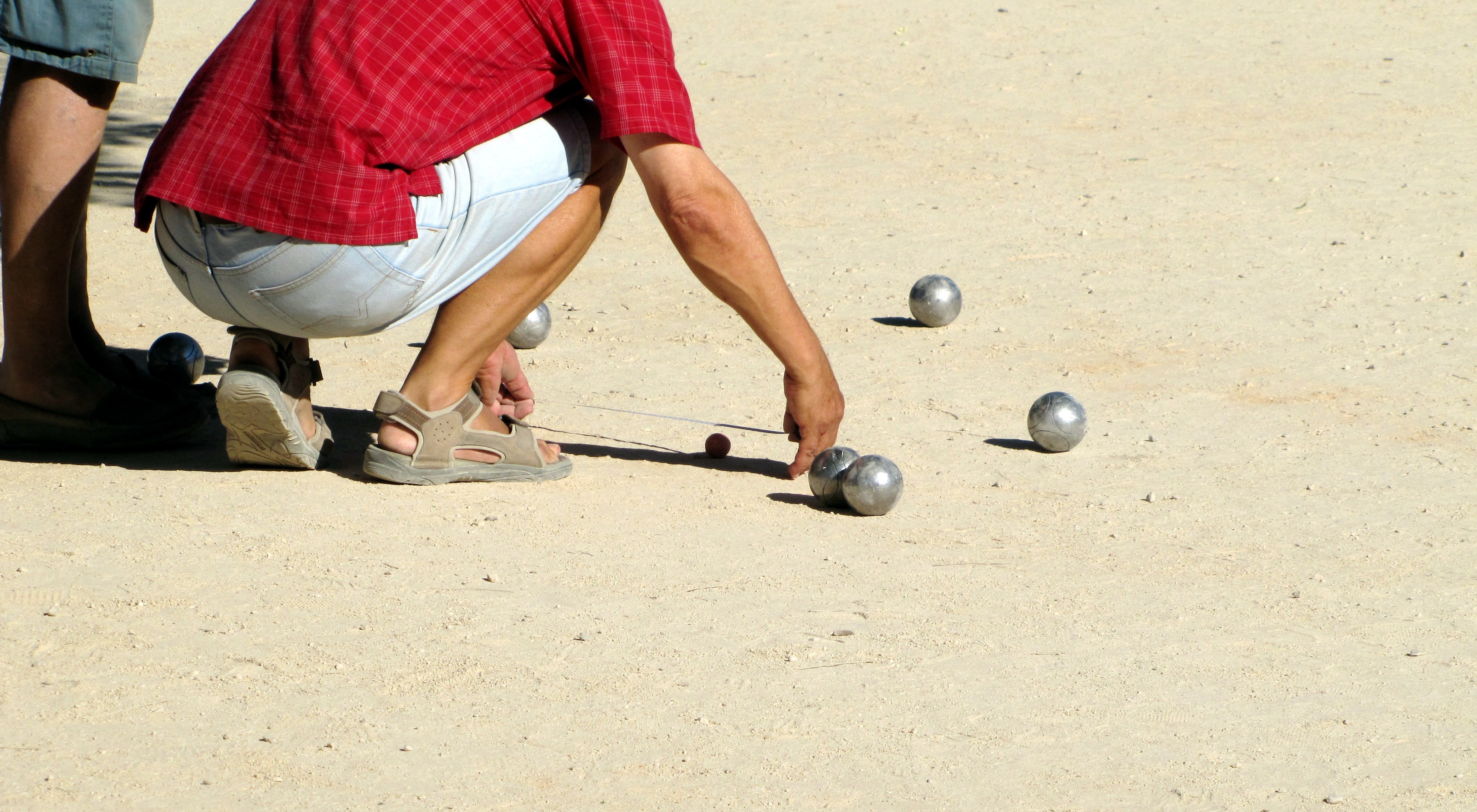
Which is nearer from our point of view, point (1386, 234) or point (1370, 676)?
point (1370, 676)

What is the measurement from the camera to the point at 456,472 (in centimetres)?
405

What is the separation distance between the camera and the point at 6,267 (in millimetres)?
4004

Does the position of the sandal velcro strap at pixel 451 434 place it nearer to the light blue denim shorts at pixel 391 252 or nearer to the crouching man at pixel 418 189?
the crouching man at pixel 418 189

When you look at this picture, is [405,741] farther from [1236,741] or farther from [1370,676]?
[1370,676]

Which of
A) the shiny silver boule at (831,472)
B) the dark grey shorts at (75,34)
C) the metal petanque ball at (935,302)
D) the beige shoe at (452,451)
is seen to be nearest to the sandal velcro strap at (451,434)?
the beige shoe at (452,451)

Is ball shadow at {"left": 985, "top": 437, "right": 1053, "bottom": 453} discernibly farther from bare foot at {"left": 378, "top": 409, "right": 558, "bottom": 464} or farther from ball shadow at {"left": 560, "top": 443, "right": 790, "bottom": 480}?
bare foot at {"left": 378, "top": 409, "right": 558, "bottom": 464}

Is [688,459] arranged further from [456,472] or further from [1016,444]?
[1016,444]

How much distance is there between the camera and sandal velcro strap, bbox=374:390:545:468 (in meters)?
3.96

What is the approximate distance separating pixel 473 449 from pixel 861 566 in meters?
1.14

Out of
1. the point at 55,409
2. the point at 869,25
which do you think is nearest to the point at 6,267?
the point at 55,409

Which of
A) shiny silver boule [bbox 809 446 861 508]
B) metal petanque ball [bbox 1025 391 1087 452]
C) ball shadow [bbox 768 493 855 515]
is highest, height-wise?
metal petanque ball [bbox 1025 391 1087 452]

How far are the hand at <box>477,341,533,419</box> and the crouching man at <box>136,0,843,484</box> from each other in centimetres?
36

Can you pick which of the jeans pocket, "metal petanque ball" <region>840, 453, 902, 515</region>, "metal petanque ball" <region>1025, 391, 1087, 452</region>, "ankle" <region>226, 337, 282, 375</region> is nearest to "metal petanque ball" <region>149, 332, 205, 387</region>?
"ankle" <region>226, 337, 282, 375</region>

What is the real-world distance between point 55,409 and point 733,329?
2640 mm
